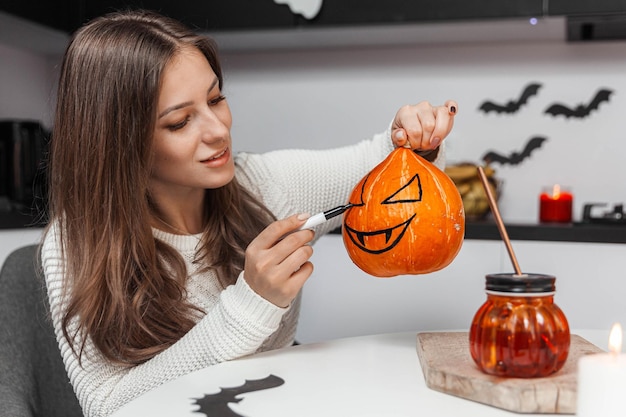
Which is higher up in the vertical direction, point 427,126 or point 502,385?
point 427,126

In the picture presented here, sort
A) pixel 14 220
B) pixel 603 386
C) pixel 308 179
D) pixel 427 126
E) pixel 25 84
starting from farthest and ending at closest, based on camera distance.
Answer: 1. pixel 25 84
2. pixel 14 220
3. pixel 308 179
4. pixel 427 126
5. pixel 603 386

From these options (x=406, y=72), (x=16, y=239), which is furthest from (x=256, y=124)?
(x=16, y=239)

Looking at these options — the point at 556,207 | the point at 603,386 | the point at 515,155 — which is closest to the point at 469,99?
the point at 515,155

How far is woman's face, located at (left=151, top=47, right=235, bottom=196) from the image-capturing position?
1.15 metres

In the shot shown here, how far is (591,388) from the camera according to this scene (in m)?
0.55

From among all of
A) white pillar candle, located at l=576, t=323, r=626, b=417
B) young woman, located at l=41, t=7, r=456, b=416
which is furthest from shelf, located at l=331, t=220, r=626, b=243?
white pillar candle, located at l=576, t=323, r=626, b=417

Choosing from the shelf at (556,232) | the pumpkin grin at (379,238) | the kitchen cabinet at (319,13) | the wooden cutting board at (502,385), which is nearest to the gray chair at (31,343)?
the pumpkin grin at (379,238)

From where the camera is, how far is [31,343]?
1267mm

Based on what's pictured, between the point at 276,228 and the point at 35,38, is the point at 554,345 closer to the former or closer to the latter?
the point at 276,228

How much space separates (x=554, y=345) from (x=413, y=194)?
272 mm

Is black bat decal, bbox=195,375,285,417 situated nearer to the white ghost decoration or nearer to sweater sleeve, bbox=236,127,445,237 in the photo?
sweater sleeve, bbox=236,127,445,237

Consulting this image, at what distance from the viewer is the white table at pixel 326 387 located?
741 millimetres

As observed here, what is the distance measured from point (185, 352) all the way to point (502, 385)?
467 mm

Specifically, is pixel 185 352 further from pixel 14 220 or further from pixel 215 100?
pixel 14 220
